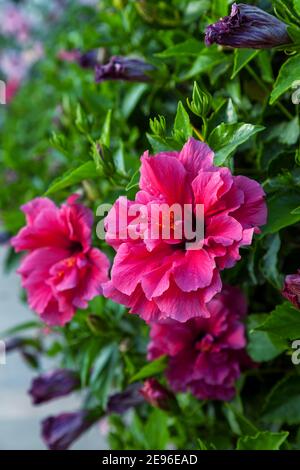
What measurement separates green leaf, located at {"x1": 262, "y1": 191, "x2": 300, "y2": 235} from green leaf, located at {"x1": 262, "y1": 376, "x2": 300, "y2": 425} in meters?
0.20

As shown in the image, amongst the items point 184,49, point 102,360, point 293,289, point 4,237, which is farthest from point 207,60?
point 4,237

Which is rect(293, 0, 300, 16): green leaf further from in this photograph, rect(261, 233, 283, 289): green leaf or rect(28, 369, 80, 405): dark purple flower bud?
rect(28, 369, 80, 405): dark purple flower bud

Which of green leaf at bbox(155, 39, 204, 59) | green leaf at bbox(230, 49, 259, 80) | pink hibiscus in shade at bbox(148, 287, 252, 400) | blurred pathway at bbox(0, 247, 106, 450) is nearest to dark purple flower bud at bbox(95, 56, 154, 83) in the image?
green leaf at bbox(155, 39, 204, 59)

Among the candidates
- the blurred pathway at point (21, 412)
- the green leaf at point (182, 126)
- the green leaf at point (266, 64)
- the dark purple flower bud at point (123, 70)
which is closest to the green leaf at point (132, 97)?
the dark purple flower bud at point (123, 70)

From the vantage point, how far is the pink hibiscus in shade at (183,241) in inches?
22.7

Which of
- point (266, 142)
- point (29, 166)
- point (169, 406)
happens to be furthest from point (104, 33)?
point (169, 406)

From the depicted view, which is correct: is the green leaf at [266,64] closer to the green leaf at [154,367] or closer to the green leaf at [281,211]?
the green leaf at [281,211]

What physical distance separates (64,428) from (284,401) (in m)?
0.34

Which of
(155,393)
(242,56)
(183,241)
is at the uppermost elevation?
(242,56)

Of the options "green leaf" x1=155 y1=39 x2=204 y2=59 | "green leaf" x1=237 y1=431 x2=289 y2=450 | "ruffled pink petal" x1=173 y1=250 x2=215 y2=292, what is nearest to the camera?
"ruffled pink petal" x1=173 y1=250 x2=215 y2=292

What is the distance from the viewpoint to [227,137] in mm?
646

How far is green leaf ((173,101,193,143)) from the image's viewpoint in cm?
66

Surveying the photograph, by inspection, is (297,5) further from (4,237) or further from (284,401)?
(4,237)

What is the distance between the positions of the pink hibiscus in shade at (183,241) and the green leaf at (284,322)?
3.6 inches
